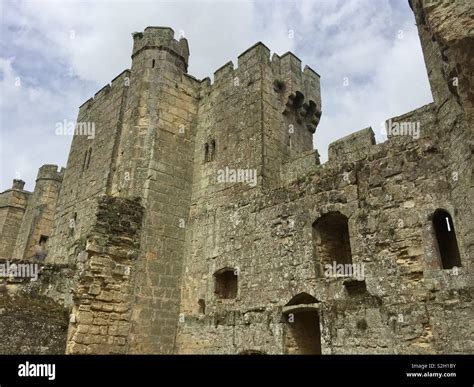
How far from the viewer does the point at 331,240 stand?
9102 millimetres

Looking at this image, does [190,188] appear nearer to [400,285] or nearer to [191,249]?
[191,249]

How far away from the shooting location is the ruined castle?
668 cm

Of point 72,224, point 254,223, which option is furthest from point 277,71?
point 72,224

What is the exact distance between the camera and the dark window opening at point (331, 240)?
871 cm

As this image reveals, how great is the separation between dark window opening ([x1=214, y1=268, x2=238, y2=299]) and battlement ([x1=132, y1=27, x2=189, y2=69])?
7.86 m

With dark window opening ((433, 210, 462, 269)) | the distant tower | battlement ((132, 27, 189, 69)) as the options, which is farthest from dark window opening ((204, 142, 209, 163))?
the distant tower

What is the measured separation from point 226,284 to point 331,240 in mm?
3383

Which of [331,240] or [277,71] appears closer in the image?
[331,240]

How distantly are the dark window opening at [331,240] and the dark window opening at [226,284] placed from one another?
2.84 metres

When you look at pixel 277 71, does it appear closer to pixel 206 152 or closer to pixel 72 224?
pixel 206 152

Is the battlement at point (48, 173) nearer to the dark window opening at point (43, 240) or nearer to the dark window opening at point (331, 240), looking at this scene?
the dark window opening at point (43, 240)
